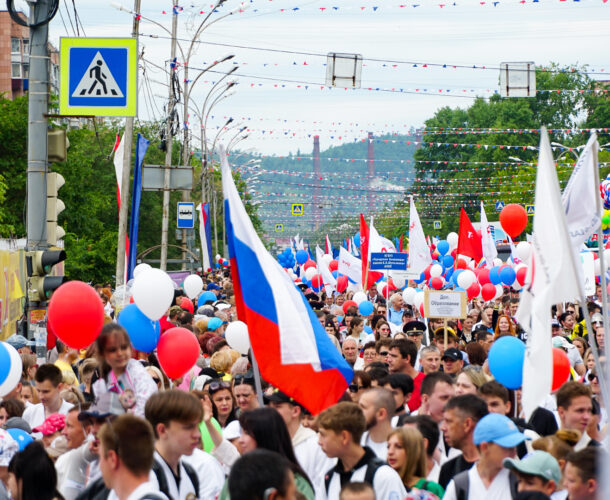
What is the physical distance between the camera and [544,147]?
669cm

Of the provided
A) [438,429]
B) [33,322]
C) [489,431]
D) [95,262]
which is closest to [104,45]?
[33,322]

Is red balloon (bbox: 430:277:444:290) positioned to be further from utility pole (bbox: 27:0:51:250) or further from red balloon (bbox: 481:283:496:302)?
utility pole (bbox: 27:0:51:250)

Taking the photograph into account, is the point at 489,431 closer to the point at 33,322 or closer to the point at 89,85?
the point at 33,322

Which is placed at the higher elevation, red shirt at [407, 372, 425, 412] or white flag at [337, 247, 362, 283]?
red shirt at [407, 372, 425, 412]

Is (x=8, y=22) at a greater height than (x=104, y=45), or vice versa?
(x=8, y=22)

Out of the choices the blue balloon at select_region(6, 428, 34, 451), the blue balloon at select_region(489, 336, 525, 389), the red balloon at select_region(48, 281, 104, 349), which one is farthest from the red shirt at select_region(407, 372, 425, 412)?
the blue balloon at select_region(6, 428, 34, 451)

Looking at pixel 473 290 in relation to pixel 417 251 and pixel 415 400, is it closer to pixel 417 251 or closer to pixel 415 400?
pixel 417 251

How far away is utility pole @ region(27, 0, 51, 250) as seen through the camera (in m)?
11.8

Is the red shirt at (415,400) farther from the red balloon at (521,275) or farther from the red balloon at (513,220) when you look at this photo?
the red balloon at (521,275)

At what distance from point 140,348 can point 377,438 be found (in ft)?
8.69

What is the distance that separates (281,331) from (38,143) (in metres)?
5.85

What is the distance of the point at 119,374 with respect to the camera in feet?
20.8

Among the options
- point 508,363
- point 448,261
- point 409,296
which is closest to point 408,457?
point 508,363

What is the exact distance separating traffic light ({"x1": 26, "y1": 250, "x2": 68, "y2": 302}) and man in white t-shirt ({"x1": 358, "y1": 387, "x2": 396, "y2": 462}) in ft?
17.7
